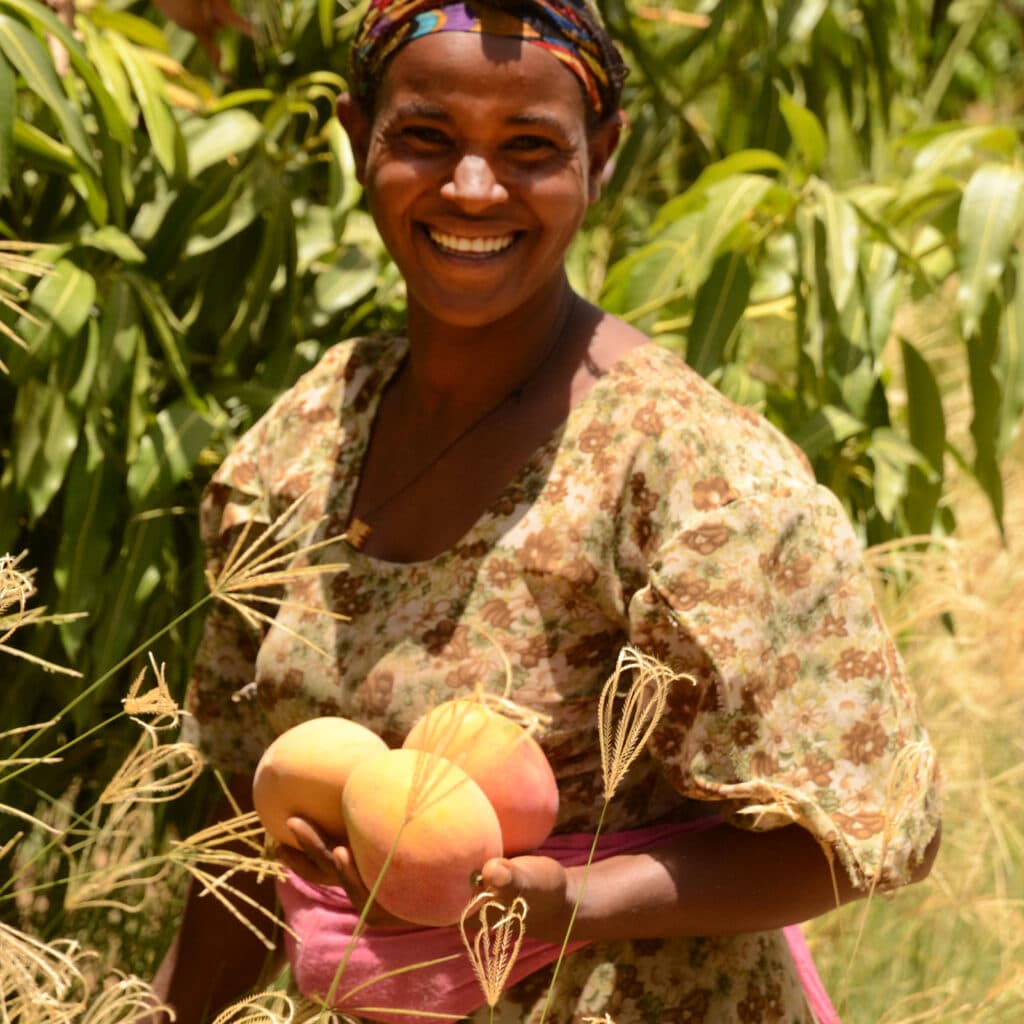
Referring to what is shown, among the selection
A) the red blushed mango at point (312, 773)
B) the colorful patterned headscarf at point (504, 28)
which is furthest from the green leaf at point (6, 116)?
the red blushed mango at point (312, 773)

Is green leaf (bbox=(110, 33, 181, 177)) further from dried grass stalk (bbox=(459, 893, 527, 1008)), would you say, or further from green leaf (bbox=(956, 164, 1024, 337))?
dried grass stalk (bbox=(459, 893, 527, 1008))

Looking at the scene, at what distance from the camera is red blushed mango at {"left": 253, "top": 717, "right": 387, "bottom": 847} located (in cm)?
134

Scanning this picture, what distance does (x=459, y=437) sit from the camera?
5.33ft

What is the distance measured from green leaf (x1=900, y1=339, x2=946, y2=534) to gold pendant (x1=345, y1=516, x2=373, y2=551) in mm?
1221

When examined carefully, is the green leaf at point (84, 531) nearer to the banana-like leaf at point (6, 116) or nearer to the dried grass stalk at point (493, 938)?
the banana-like leaf at point (6, 116)

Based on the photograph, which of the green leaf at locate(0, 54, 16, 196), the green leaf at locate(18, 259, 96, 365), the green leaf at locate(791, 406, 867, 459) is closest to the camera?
the green leaf at locate(0, 54, 16, 196)

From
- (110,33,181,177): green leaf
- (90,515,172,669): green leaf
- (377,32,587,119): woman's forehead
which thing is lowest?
(90,515,172,669): green leaf

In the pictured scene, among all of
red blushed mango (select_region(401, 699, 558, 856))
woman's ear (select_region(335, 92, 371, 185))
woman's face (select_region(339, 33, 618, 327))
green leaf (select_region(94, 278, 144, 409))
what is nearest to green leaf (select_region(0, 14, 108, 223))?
green leaf (select_region(94, 278, 144, 409))

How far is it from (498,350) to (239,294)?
108 centimetres

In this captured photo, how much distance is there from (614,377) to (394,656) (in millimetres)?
317

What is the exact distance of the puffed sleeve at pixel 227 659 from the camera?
1.78m

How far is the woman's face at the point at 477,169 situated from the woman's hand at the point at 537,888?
51 cm

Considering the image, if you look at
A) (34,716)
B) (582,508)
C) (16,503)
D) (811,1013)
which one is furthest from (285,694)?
(34,716)

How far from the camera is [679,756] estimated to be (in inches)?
56.4
